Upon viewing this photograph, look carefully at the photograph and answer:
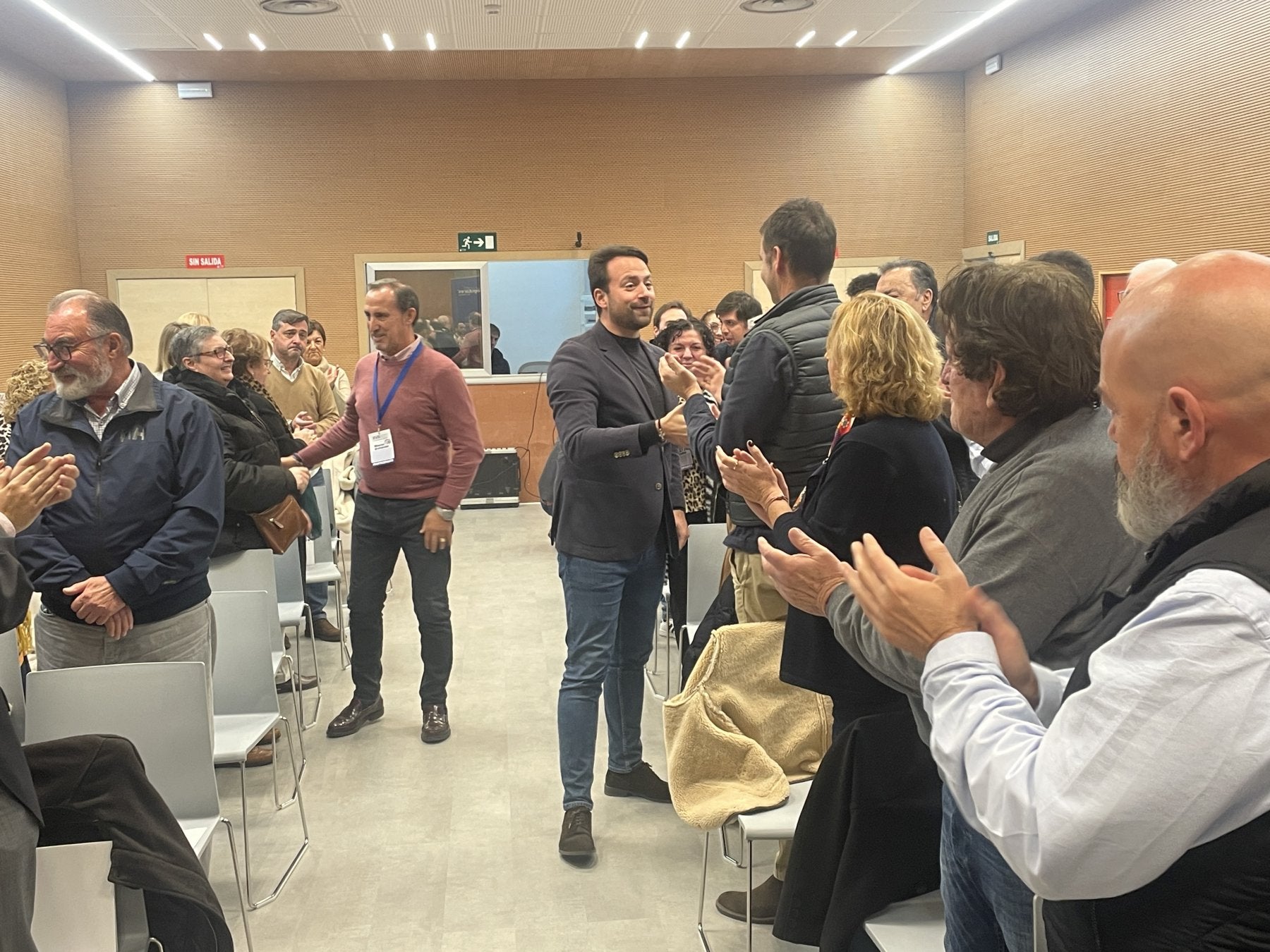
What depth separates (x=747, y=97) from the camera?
10023 millimetres

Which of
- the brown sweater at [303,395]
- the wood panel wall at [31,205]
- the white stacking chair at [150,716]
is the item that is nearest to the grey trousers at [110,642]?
the white stacking chair at [150,716]

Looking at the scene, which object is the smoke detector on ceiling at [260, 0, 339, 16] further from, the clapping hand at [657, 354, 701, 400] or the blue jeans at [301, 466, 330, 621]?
the clapping hand at [657, 354, 701, 400]

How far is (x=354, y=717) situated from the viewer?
4.32 metres

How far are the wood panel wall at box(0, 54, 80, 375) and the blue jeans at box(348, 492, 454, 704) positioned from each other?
5424 mm

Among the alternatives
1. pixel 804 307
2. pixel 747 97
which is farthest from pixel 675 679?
pixel 747 97

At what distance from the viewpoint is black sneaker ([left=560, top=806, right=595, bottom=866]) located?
10.5 ft

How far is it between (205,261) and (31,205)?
61.0 inches

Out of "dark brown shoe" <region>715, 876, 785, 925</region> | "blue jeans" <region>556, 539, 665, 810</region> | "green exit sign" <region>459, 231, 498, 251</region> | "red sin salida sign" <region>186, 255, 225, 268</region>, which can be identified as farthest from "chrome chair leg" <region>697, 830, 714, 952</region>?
"red sin salida sign" <region>186, 255, 225, 268</region>

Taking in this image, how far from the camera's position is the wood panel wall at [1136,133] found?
655 cm

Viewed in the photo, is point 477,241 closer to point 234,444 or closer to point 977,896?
point 234,444

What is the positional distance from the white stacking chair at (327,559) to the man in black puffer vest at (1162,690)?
4.41 meters

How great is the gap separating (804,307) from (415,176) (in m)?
8.03

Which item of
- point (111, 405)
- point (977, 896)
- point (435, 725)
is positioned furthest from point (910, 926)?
point (435, 725)

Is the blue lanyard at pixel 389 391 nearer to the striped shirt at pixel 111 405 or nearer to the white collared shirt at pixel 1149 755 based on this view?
the striped shirt at pixel 111 405
